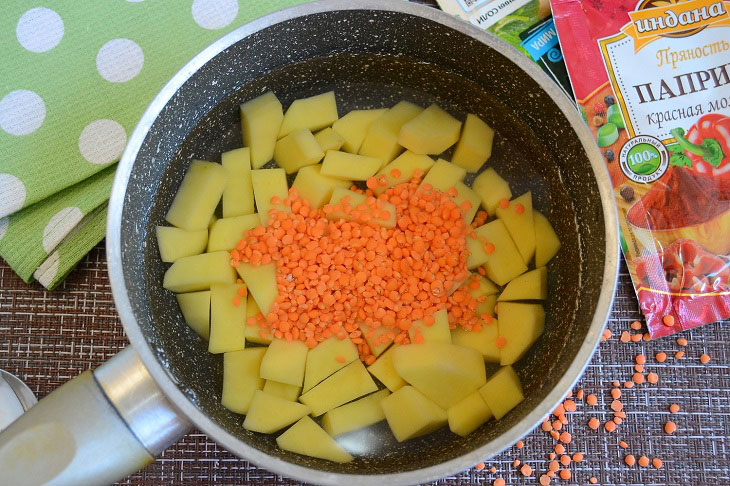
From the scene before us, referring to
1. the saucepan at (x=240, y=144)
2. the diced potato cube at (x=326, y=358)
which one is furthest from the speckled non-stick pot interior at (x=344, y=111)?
the diced potato cube at (x=326, y=358)

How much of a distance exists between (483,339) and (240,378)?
373 millimetres

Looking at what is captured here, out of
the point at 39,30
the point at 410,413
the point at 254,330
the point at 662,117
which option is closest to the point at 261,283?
the point at 254,330

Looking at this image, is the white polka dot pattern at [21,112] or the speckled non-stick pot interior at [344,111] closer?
the speckled non-stick pot interior at [344,111]

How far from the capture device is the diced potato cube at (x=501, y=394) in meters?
0.86

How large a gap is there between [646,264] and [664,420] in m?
0.26

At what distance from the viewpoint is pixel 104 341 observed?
984 millimetres

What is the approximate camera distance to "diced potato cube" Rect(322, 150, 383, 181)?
37.1 inches

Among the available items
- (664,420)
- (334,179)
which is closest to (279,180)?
(334,179)

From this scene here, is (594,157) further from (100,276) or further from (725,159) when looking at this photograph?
(100,276)

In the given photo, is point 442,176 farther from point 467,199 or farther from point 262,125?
point 262,125

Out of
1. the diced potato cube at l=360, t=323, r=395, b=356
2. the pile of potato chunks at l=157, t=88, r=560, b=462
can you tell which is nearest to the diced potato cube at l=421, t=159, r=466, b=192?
the pile of potato chunks at l=157, t=88, r=560, b=462

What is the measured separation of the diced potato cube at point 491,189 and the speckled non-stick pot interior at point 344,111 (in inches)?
1.3

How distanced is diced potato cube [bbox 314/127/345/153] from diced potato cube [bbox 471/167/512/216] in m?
0.23

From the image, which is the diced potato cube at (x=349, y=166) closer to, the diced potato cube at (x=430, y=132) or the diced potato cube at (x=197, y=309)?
the diced potato cube at (x=430, y=132)
